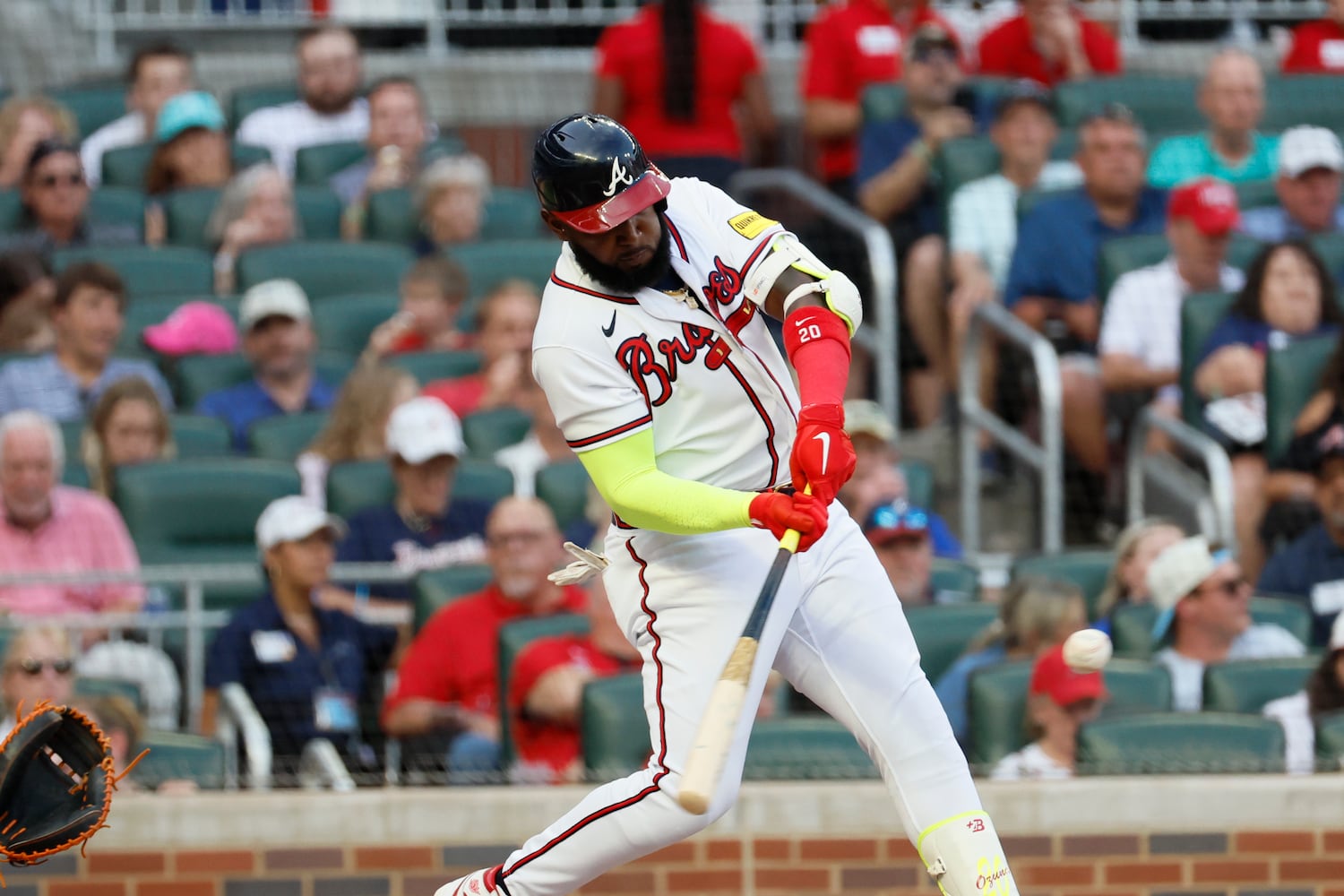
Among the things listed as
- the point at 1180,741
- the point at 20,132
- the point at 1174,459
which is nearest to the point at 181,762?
the point at 1180,741

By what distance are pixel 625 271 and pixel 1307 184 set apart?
439 centimetres

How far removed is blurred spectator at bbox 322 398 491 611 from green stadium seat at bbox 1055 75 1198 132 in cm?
340

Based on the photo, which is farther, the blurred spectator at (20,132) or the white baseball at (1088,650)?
the blurred spectator at (20,132)

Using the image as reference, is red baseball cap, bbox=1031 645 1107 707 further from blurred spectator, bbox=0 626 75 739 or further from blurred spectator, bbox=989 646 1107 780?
blurred spectator, bbox=0 626 75 739

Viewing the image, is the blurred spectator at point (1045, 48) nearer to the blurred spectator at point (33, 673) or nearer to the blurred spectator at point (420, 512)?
the blurred spectator at point (420, 512)

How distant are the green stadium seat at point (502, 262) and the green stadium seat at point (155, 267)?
88 cm

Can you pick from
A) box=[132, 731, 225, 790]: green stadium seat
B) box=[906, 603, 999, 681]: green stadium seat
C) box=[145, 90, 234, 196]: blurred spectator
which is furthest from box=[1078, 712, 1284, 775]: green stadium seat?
box=[145, 90, 234, 196]: blurred spectator

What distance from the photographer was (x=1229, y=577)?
5.53 metres

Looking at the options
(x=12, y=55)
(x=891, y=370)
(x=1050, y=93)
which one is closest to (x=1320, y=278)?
(x=891, y=370)

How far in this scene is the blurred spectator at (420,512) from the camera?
605cm

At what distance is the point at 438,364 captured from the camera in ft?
23.1

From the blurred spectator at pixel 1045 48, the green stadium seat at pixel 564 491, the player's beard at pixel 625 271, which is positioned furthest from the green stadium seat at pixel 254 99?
the player's beard at pixel 625 271

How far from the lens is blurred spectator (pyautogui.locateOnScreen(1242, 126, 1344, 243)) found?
7320 mm

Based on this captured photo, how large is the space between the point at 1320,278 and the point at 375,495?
3099 millimetres
